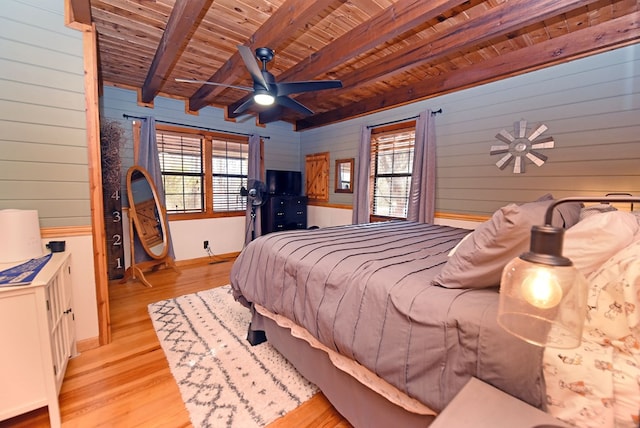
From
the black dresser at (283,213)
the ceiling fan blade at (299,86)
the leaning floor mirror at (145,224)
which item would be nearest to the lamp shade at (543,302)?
the ceiling fan blade at (299,86)

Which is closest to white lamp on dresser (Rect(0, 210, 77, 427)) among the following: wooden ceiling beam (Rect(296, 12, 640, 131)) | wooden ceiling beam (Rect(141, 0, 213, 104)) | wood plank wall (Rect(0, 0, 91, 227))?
wood plank wall (Rect(0, 0, 91, 227))

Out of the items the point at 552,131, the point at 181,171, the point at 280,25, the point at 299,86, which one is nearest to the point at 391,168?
the point at 552,131

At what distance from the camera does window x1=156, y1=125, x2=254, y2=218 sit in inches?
166

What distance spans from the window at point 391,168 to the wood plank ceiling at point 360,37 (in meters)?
0.62

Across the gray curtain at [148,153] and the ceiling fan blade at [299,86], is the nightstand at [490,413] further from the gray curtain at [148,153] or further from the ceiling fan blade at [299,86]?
the gray curtain at [148,153]

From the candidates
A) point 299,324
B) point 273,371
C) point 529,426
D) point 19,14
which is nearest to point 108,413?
point 273,371

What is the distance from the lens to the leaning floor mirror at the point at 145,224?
359 centimetres

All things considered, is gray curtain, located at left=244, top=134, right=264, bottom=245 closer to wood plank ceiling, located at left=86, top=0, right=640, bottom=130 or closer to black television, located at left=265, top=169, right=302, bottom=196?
black television, located at left=265, top=169, right=302, bottom=196

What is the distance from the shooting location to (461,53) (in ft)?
9.52

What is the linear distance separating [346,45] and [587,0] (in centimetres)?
172

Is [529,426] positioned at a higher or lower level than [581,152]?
lower

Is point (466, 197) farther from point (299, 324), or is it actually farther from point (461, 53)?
point (299, 324)

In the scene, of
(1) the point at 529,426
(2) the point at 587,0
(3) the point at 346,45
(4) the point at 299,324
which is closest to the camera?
(1) the point at 529,426

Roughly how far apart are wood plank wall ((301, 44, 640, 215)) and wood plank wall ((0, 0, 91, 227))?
3678 millimetres
